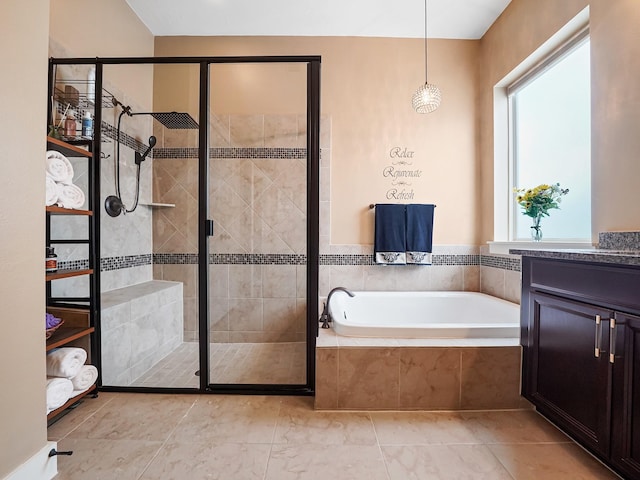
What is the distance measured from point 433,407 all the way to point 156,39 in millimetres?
3641

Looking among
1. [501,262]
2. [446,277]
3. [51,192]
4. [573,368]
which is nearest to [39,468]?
[51,192]

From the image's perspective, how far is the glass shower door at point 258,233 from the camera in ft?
6.47

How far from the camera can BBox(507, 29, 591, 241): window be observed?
6.72ft

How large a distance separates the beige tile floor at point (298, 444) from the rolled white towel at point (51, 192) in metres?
1.09

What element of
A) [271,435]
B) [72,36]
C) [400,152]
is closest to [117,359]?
[271,435]

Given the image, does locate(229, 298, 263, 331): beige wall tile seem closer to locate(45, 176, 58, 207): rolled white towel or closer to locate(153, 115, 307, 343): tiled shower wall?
locate(153, 115, 307, 343): tiled shower wall

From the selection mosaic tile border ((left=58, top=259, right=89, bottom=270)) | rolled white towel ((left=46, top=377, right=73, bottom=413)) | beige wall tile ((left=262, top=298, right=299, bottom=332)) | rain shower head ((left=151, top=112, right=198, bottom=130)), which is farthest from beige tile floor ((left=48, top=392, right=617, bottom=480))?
rain shower head ((left=151, top=112, right=198, bottom=130))

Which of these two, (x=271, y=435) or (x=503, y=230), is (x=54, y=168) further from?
(x=503, y=230)

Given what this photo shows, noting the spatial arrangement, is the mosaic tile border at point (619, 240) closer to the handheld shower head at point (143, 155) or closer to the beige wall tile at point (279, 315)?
the beige wall tile at point (279, 315)

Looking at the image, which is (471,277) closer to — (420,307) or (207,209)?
(420,307)

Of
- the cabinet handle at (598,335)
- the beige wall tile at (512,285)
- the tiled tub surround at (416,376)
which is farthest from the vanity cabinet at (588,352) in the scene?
the beige wall tile at (512,285)

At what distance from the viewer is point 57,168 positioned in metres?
1.51

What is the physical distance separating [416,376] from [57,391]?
5.73 feet

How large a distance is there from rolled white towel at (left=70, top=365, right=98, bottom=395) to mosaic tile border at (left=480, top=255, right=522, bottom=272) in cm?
286
